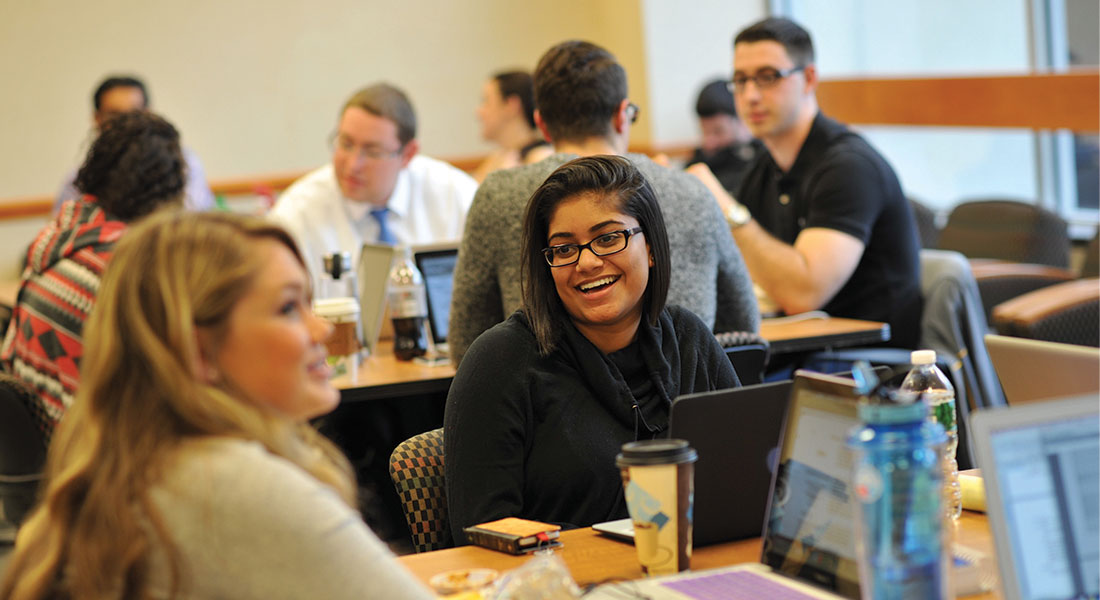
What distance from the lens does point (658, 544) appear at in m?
1.62

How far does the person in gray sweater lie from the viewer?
3.06 metres

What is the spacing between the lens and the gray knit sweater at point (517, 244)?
3.05m

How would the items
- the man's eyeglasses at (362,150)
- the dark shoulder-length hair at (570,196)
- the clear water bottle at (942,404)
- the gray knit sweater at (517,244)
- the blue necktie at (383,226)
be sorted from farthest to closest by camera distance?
the blue necktie at (383,226) → the man's eyeglasses at (362,150) → the gray knit sweater at (517,244) → the dark shoulder-length hair at (570,196) → the clear water bottle at (942,404)

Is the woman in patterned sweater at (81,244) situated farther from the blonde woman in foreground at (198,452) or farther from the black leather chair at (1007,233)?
the black leather chair at (1007,233)

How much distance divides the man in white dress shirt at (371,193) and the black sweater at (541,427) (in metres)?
2.18

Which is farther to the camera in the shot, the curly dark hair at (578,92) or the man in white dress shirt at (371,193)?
the man in white dress shirt at (371,193)

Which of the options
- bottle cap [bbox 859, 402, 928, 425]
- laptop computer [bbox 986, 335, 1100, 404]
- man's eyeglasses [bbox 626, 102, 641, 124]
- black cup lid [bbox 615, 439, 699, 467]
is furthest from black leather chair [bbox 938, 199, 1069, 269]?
bottle cap [bbox 859, 402, 928, 425]

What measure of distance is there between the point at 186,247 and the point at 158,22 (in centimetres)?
704

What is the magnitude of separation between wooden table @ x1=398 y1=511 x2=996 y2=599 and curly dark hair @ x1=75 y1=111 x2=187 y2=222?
2.05m

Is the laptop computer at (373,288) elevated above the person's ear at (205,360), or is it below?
below

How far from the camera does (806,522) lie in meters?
1.55

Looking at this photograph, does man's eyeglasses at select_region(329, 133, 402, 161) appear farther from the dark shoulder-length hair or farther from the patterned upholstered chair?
the patterned upholstered chair

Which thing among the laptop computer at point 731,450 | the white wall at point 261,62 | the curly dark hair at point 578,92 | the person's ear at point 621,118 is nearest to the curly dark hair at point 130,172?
the curly dark hair at point 578,92

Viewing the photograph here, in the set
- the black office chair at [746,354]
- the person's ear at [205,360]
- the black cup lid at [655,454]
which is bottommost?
the black office chair at [746,354]
